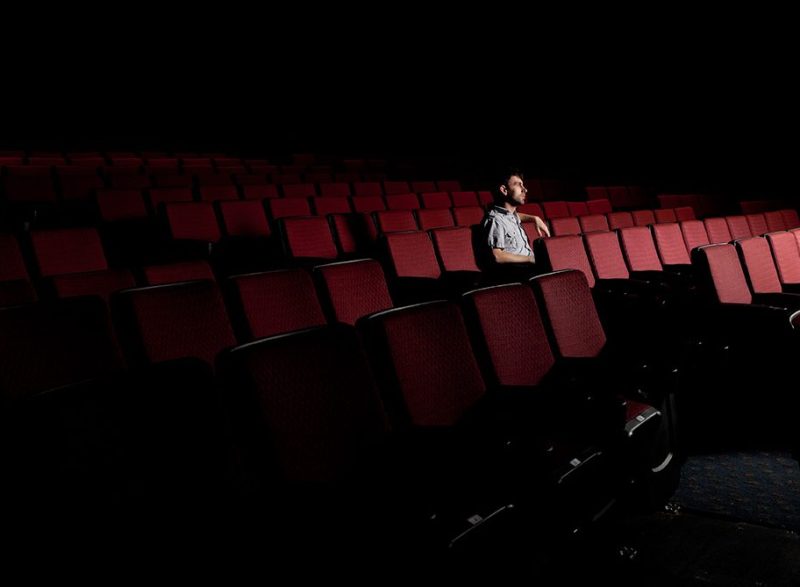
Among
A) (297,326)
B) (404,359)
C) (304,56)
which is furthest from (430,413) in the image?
(304,56)

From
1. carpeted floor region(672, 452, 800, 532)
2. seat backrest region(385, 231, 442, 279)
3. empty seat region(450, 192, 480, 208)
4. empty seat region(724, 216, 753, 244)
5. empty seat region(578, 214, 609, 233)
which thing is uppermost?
empty seat region(450, 192, 480, 208)

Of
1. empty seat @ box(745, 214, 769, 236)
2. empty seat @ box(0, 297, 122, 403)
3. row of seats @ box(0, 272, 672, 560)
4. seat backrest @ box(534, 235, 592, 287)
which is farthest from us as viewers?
empty seat @ box(745, 214, 769, 236)

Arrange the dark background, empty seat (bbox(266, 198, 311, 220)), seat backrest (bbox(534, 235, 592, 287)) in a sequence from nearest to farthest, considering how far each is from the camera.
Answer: seat backrest (bbox(534, 235, 592, 287)) → empty seat (bbox(266, 198, 311, 220)) → the dark background

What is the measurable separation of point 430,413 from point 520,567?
19 centimetres

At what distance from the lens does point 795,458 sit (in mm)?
878

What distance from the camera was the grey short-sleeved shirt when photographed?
128 cm

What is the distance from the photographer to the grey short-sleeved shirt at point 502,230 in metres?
1.28

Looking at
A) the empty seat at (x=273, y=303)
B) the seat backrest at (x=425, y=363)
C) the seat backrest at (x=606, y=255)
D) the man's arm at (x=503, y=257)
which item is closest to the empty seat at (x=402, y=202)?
the seat backrest at (x=606, y=255)

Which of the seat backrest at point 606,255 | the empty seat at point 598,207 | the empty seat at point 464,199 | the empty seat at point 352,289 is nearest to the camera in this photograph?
the empty seat at point 352,289

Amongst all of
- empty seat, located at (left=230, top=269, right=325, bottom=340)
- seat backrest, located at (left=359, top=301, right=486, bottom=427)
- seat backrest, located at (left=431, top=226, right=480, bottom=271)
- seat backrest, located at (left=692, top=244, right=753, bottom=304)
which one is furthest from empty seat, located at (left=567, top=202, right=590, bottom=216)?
seat backrest, located at (left=359, top=301, right=486, bottom=427)

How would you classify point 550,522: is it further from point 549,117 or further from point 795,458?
point 549,117

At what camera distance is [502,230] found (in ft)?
4.22

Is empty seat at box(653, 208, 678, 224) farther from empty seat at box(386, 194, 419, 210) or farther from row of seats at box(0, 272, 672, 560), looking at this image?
row of seats at box(0, 272, 672, 560)

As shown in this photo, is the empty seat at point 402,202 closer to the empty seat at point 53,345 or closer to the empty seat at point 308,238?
the empty seat at point 308,238
